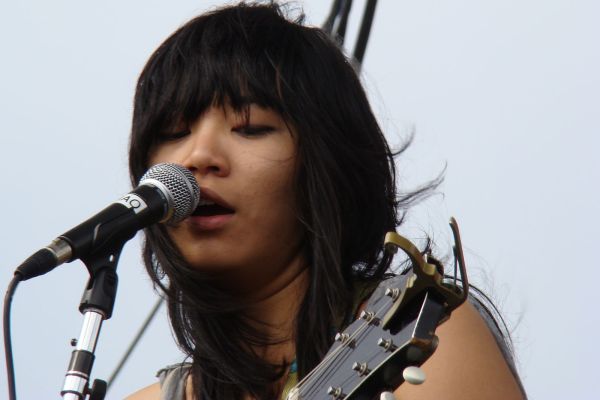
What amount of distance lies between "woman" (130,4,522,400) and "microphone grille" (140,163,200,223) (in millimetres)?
112

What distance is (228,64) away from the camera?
7.77 feet

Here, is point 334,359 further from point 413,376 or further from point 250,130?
point 250,130

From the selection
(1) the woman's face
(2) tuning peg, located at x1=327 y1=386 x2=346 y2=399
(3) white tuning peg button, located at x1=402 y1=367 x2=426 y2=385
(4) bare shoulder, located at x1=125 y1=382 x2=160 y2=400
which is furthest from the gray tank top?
(3) white tuning peg button, located at x1=402 y1=367 x2=426 y2=385

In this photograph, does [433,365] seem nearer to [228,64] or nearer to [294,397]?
[294,397]

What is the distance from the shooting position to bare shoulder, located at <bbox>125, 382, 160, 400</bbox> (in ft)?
8.70

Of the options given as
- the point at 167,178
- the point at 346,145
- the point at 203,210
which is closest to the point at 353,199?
the point at 346,145

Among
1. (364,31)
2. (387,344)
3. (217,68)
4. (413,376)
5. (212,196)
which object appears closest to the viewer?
(413,376)

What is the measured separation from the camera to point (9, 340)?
5.82 feet

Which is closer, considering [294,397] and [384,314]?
[384,314]

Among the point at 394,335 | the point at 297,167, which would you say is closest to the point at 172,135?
the point at 297,167

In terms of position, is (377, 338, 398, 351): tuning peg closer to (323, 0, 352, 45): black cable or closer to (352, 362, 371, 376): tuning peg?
(352, 362, 371, 376): tuning peg

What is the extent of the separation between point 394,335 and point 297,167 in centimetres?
54

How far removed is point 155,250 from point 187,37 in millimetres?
403

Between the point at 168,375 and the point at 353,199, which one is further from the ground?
the point at 353,199
